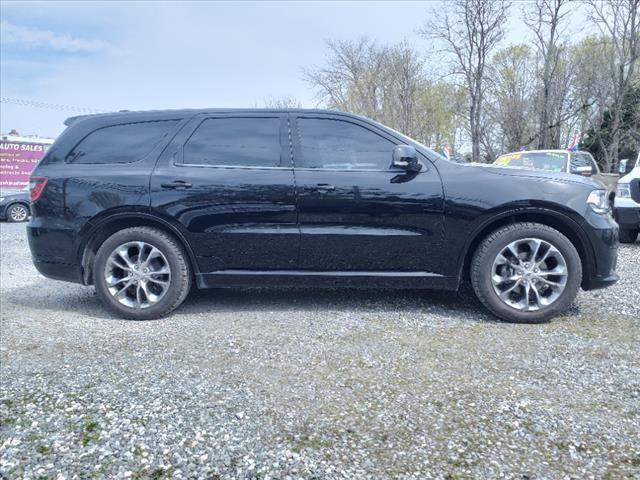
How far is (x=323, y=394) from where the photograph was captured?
250cm

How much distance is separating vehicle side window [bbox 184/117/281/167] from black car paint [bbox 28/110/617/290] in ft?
0.24

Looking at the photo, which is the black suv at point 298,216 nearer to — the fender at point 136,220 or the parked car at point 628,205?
the fender at point 136,220

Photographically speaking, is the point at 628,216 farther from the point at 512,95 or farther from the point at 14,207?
the point at 512,95

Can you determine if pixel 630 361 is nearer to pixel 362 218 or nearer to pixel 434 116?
pixel 362 218

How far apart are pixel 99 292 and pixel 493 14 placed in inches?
1024

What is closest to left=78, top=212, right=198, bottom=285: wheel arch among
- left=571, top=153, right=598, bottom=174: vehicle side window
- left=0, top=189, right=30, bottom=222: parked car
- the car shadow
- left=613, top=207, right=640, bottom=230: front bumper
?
the car shadow

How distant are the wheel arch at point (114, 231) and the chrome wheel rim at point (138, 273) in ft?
0.61

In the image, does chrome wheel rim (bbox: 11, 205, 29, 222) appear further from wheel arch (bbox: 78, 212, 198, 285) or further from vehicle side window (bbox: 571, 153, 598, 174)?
vehicle side window (bbox: 571, 153, 598, 174)

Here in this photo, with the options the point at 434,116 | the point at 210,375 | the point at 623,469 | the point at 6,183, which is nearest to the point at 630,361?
the point at 623,469

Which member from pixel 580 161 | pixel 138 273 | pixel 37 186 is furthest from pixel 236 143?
pixel 580 161

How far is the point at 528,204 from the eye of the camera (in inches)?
145

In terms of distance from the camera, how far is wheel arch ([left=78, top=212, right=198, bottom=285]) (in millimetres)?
3891

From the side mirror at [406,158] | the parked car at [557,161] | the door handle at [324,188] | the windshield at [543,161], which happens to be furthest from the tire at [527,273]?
the windshield at [543,161]

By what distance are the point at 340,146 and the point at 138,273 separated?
2.00m
